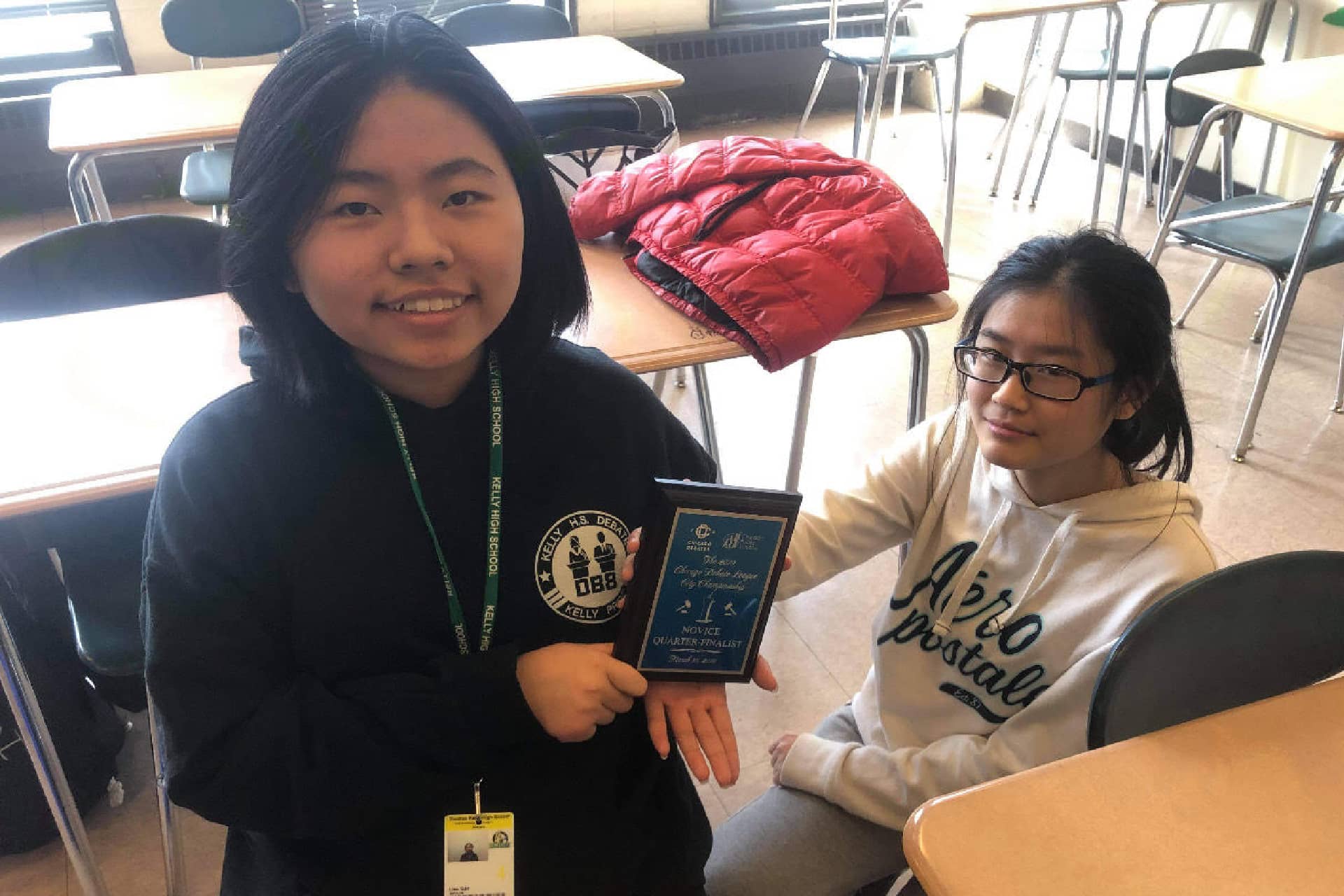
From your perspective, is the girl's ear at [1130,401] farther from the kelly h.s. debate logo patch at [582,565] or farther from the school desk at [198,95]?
the school desk at [198,95]

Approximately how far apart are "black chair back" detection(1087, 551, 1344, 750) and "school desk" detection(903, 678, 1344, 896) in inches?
2.4

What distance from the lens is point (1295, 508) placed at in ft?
7.79

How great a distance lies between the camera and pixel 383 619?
0.85 meters

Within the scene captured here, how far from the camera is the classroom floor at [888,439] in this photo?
1.63 meters

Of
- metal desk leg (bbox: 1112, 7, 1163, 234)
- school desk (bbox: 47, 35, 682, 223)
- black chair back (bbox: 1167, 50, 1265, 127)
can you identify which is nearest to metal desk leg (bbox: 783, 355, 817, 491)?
school desk (bbox: 47, 35, 682, 223)

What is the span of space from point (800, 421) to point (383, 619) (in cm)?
122

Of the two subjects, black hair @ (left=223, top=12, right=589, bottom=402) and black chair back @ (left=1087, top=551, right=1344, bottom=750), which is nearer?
black hair @ (left=223, top=12, right=589, bottom=402)

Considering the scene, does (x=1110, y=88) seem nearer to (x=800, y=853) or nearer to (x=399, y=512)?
(x=800, y=853)

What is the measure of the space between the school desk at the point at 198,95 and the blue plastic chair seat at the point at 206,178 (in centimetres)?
11

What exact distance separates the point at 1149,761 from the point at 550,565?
498mm

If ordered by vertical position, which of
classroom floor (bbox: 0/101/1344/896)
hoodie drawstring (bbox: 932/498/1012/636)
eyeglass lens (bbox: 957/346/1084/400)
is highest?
eyeglass lens (bbox: 957/346/1084/400)

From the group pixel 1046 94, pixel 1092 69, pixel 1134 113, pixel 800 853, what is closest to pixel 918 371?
pixel 800 853

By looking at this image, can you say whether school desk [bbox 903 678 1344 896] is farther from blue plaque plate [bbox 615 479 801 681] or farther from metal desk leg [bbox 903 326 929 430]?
metal desk leg [bbox 903 326 929 430]

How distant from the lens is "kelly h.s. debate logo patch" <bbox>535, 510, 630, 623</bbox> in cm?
90
